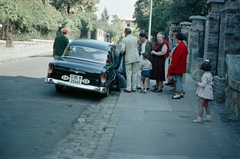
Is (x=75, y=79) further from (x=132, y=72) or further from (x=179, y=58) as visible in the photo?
(x=179, y=58)

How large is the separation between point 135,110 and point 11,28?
69.2 feet

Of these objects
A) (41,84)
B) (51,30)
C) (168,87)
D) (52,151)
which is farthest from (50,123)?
(51,30)

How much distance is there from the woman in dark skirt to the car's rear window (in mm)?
1610

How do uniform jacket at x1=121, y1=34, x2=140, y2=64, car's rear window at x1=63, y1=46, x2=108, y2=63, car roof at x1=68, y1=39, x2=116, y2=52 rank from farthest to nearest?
uniform jacket at x1=121, y1=34, x2=140, y2=64 < car roof at x1=68, y1=39, x2=116, y2=52 < car's rear window at x1=63, y1=46, x2=108, y2=63

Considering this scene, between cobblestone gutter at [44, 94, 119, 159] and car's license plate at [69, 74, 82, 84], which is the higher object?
car's license plate at [69, 74, 82, 84]

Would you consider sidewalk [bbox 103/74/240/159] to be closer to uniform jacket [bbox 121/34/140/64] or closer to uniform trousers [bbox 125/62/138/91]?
uniform trousers [bbox 125/62/138/91]

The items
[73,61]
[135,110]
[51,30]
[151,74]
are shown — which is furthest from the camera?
[51,30]

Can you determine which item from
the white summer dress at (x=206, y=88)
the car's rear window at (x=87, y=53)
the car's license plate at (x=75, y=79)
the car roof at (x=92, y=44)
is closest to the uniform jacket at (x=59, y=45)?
the car roof at (x=92, y=44)

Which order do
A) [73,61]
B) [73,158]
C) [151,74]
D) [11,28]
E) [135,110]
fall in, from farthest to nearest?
[11,28]
[151,74]
[73,61]
[135,110]
[73,158]

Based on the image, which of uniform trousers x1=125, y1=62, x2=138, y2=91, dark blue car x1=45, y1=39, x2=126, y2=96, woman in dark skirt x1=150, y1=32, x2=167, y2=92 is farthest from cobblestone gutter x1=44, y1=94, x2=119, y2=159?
woman in dark skirt x1=150, y1=32, x2=167, y2=92

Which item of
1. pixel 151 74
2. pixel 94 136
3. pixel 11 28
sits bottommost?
pixel 94 136

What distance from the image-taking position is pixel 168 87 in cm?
1012

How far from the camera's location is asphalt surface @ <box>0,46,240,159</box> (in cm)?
406

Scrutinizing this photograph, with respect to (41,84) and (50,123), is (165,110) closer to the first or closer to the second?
(50,123)
